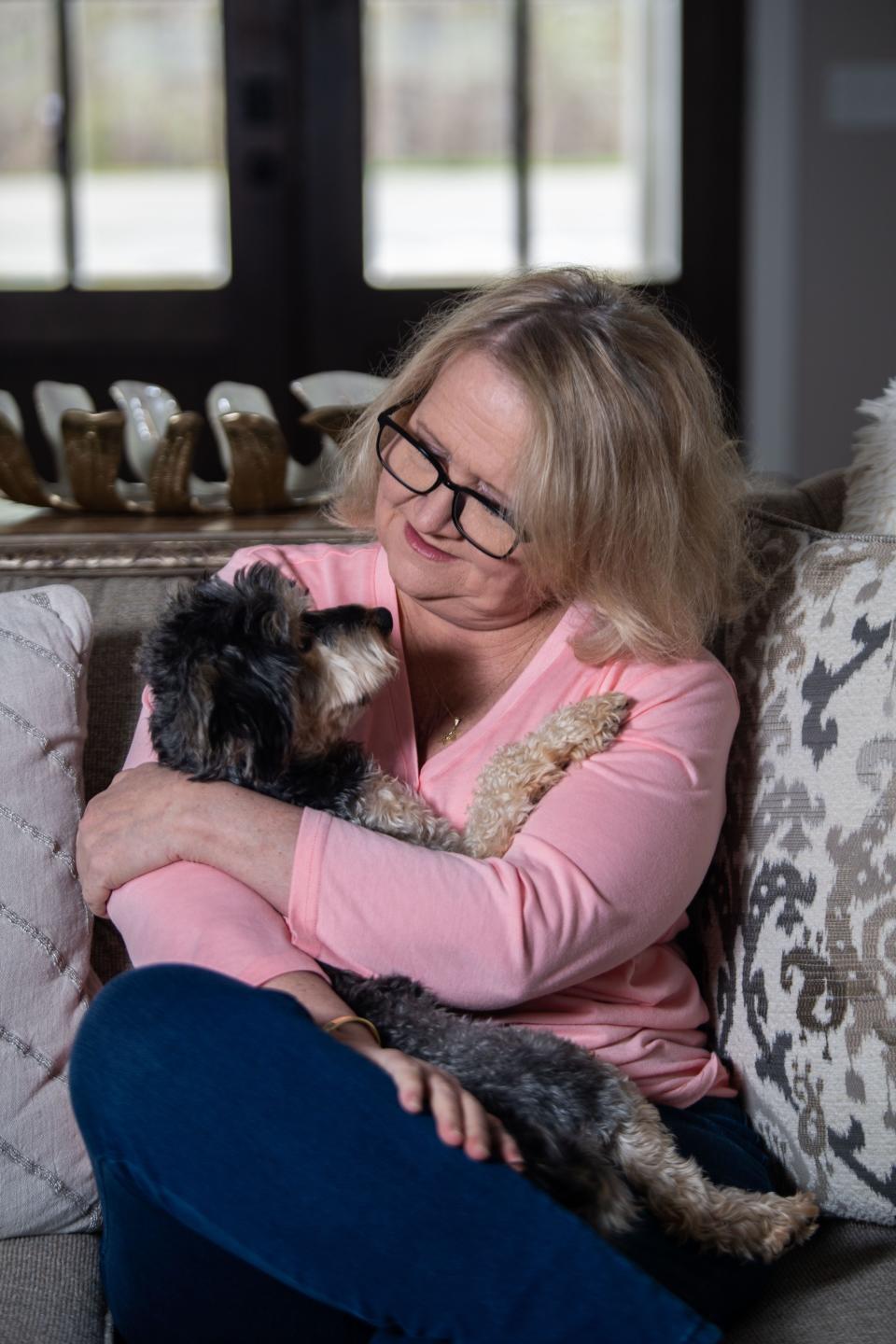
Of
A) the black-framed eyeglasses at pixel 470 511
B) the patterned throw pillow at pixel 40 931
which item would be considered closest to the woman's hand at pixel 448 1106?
the patterned throw pillow at pixel 40 931

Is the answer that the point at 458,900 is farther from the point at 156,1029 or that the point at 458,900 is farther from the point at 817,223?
the point at 817,223

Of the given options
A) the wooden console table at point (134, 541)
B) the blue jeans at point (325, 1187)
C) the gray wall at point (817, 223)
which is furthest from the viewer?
the gray wall at point (817, 223)

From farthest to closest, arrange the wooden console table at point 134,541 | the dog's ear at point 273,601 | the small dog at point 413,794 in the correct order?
1. the wooden console table at point 134,541
2. the dog's ear at point 273,601
3. the small dog at point 413,794

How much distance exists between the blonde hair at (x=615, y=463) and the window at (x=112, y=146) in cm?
331

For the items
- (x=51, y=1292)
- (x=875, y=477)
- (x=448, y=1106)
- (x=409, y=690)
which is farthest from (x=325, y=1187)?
(x=875, y=477)

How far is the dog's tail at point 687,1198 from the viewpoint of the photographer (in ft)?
4.28

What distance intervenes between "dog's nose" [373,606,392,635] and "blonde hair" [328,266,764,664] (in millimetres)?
175

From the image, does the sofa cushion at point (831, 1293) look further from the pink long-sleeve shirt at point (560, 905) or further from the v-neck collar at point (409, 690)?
the v-neck collar at point (409, 690)

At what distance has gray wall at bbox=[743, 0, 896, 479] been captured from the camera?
4.54 meters

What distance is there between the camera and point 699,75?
459 cm

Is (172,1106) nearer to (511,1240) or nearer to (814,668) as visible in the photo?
(511,1240)

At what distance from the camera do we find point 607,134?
474 cm

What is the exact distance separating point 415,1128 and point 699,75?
14.1 ft

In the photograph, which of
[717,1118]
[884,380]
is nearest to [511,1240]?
[717,1118]
